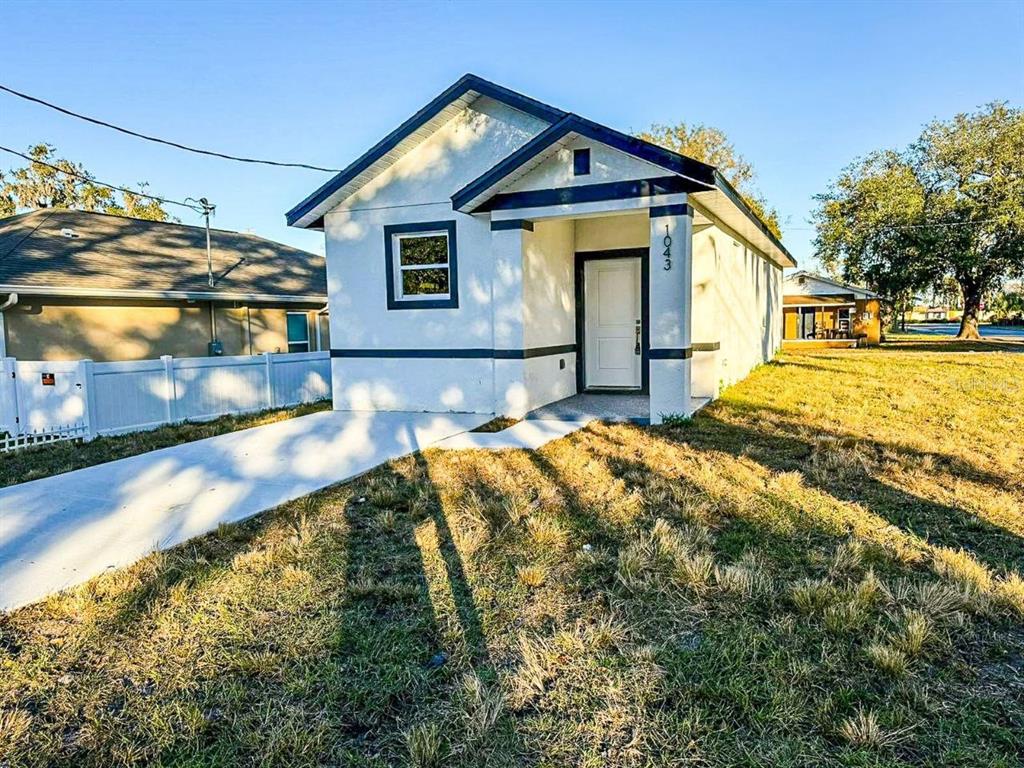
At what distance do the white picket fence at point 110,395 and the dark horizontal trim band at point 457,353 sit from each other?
202 centimetres

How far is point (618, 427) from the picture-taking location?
8680 millimetres

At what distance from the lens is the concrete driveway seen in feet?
14.4

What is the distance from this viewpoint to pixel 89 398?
905cm

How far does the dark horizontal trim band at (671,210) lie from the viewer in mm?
8484

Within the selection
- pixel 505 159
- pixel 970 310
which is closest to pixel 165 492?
pixel 505 159

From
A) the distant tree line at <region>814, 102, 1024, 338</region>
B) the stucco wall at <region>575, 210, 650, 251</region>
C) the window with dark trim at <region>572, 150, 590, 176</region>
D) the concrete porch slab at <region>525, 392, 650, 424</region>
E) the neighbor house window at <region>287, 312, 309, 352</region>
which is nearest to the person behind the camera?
the window with dark trim at <region>572, 150, 590, 176</region>

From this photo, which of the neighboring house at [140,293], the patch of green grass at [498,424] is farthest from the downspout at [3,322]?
the patch of green grass at [498,424]

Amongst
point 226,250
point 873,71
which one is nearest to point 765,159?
point 873,71

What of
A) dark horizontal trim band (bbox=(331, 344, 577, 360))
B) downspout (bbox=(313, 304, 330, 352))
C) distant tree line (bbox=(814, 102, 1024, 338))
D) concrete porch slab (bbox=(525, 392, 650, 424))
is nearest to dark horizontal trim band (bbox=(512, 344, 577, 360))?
dark horizontal trim band (bbox=(331, 344, 577, 360))

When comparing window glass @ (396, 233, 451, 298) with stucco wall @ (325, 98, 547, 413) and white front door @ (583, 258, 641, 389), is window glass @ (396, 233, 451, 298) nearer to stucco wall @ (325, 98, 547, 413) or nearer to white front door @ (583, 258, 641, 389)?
stucco wall @ (325, 98, 547, 413)

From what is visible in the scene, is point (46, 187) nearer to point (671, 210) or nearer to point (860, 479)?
point (671, 210)

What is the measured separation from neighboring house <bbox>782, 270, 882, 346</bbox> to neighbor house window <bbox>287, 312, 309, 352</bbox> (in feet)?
76.8

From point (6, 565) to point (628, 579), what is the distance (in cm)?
399

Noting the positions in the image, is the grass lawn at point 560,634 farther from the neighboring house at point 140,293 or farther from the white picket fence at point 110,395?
the neighboring house at point 140,293
